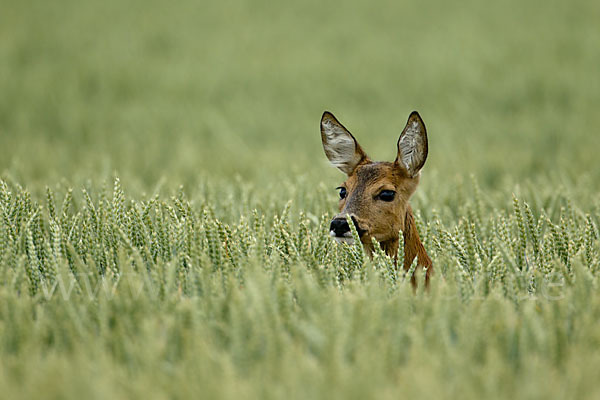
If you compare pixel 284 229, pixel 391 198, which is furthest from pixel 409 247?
pixel 284 229

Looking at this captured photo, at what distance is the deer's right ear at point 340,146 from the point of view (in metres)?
3.57

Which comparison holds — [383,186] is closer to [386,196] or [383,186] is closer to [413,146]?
[386,196]

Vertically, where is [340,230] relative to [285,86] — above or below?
below

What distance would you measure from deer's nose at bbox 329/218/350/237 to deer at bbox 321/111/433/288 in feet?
0.26

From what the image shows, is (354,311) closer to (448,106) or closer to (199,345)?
(199,345)

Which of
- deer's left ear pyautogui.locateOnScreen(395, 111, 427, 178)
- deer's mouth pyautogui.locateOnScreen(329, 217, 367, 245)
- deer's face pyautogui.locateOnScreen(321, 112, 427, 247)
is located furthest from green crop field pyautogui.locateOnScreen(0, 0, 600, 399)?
deer's left ear pyautogui.locateOnScreen(395, 111, 427, 178)

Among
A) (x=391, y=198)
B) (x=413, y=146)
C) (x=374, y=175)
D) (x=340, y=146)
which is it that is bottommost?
(x=391, y=198)

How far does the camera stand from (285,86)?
11.5 meters

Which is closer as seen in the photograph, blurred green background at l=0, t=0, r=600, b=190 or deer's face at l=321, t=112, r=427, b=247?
deer's face at l=321, t=112, r=427, b=247

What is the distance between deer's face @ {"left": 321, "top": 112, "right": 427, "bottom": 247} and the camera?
3.25 meters

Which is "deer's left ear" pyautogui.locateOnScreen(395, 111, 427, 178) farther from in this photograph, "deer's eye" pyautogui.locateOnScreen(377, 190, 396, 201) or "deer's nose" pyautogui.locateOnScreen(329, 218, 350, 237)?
"deer's nose" pyautogui.locateOnScreen(329, 218, 350, 237)

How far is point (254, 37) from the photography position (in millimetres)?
13906

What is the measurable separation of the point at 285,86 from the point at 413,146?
8340 mm

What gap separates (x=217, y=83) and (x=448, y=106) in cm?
382
